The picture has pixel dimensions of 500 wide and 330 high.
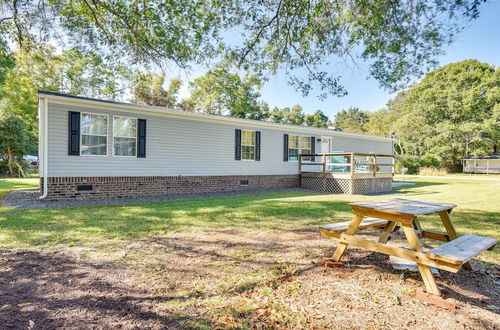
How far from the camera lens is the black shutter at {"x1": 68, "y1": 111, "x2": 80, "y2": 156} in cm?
818

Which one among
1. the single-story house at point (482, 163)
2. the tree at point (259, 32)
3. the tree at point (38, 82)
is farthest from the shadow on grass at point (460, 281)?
the single-story house at point (482, 163)

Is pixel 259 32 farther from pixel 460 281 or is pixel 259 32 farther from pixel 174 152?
pixel 460 281

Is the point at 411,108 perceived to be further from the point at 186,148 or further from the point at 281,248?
the point at 281,248

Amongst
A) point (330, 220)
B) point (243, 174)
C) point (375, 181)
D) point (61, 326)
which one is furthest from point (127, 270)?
point (375, 181)

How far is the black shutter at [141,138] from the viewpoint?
31.0 feet

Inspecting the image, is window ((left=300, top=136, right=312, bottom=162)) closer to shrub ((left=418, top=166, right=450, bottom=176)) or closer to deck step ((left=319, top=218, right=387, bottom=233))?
deck step ((left=319, top=218, right=387, bottom=233))

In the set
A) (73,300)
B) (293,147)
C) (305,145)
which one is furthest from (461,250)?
(305,145)

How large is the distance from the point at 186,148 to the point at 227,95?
13.8 metres

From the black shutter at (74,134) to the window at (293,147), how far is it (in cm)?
866

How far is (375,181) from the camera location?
12.4 metres

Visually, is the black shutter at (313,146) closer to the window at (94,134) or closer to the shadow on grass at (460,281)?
the window at (94,134)

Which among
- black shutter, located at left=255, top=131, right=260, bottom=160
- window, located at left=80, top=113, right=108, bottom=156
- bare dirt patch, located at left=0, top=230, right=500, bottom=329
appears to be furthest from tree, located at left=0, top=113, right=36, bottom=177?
bare dirt patch, located at left=0, top=230, right=500, bottom=329

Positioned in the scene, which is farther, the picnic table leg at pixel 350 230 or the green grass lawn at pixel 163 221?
the green grass lawn at pixel 163 221

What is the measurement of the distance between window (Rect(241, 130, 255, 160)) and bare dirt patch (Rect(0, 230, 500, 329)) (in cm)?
855
